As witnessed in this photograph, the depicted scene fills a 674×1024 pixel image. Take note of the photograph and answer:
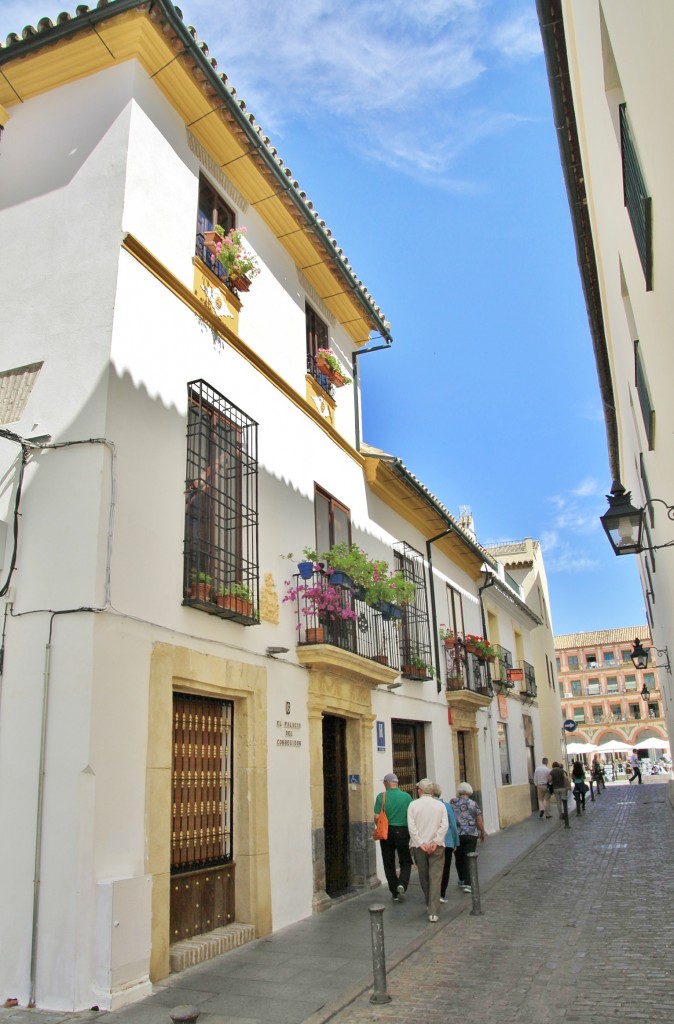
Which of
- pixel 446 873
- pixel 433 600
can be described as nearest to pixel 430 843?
pixel 446 873

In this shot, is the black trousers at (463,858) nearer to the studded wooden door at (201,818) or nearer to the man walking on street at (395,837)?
the man walking on street at (395,837)

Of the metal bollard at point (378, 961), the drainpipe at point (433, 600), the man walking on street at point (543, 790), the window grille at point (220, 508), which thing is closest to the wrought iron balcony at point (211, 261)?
the window grille at point (220, 508)

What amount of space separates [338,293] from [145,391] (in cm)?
570

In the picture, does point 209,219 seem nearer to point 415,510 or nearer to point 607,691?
point 415,510

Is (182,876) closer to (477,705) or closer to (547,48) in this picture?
(547,48)

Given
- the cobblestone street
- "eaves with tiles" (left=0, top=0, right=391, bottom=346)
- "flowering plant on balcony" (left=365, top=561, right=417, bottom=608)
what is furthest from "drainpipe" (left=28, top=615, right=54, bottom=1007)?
"eaves with tiles" (left=0, top=0, right=391, bottom=346)

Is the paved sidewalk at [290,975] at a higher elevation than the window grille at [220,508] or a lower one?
lower

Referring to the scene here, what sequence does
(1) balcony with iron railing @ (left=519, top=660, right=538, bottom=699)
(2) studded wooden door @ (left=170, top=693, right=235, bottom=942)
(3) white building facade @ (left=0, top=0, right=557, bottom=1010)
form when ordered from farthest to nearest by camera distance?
1. (1) balcony with iron railing @ (left=519, top=660, right=538, bottom=699)
2. (2) studded wooden door @ (left=170, top=693, right=235, bottom=942)
3. (3) white building facade @ (left=0, top=0, right=557, bottom=1010)

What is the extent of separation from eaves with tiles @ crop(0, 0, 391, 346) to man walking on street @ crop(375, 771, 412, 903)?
7.40 meters

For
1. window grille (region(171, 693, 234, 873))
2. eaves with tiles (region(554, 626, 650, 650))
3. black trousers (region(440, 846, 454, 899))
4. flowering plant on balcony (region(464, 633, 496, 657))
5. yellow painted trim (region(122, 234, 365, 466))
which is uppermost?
eaves with tiles (region(554, 626, 650, 650))

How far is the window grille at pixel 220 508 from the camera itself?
24.6 feet

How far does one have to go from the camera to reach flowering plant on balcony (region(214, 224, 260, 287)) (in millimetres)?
8781

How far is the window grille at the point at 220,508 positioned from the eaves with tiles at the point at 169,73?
302 cm

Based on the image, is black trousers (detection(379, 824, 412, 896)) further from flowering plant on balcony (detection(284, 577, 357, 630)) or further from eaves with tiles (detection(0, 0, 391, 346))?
eaves with tiles (detection(0, 0, 391, 346))
